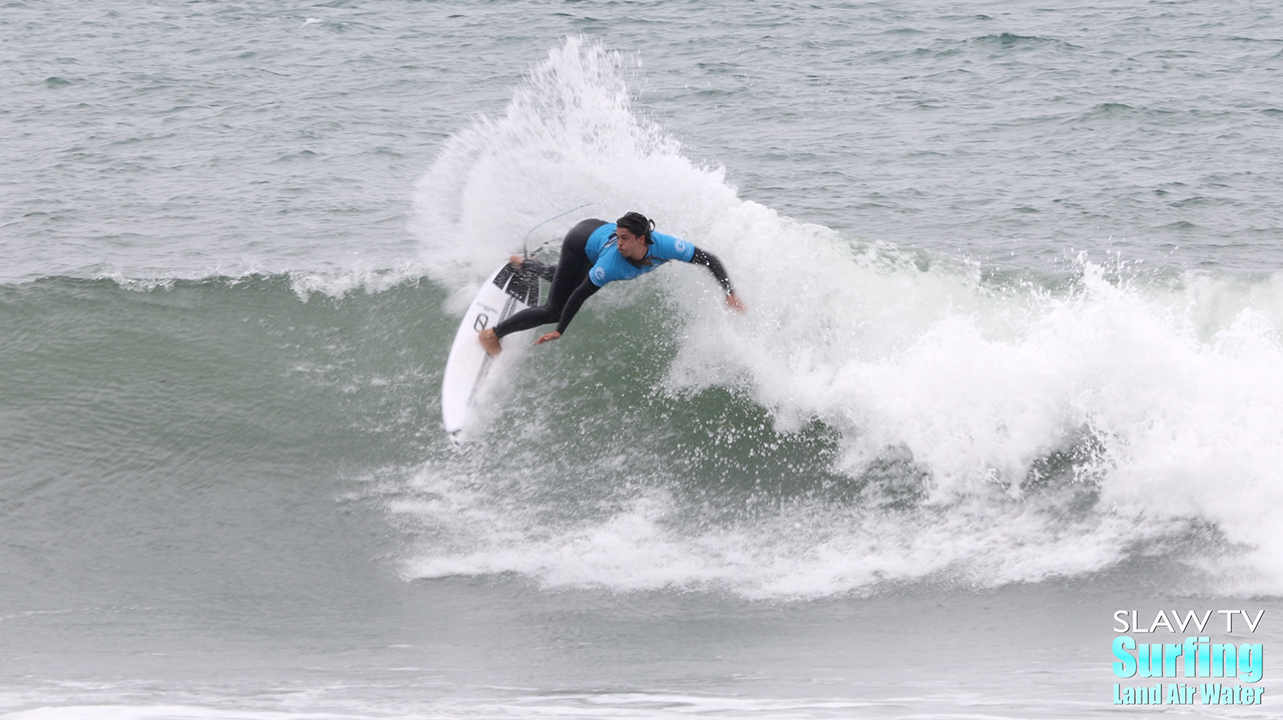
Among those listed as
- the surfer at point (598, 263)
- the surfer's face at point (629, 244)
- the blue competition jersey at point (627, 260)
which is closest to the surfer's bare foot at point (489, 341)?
the surfer at point (598, 263)

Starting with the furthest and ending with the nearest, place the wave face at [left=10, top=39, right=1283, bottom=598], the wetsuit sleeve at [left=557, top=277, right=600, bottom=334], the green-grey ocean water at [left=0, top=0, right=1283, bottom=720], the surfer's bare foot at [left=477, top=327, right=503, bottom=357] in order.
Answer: the surfer's bare foot at [left=477, top=327, right=503, bottom=357]
the wetsuit sleeve at [left=557, top=277, right=600, bottom=334]
the wave face at [left=10, top=39, right=1283, bottom=598]
the green-grey ocean water at [left=0, top=0, right=1283, bottom=720]

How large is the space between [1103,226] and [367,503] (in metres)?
8.28

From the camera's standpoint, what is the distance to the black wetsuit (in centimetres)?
711

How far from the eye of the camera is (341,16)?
21.6m

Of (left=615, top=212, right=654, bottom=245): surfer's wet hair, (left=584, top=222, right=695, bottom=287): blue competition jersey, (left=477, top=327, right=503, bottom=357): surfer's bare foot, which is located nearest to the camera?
(left=615, top=212, right=654, bottom=245): surfer's wet hair

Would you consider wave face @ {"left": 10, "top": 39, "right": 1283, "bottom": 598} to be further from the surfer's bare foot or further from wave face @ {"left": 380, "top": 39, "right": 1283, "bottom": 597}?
the surfer's bare foot

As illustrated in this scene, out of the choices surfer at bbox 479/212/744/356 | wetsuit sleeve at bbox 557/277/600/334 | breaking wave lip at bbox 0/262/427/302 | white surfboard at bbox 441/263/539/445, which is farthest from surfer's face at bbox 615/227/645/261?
breaking wave lip at bbox 0/262/427/302

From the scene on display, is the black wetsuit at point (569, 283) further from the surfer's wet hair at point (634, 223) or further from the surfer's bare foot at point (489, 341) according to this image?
the surfer's wet hair at point (634, 223)

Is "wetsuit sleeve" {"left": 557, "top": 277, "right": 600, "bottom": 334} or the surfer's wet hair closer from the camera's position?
the surfer's wet hair

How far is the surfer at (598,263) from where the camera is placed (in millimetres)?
6797

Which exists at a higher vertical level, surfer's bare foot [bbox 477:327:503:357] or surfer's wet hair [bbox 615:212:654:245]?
surfer's wet hair [bbox 615:212:654:245]

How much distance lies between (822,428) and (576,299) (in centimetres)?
176

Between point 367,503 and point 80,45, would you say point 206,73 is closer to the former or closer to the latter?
point 80,45

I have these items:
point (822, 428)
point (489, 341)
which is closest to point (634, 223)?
point (489, 341)
